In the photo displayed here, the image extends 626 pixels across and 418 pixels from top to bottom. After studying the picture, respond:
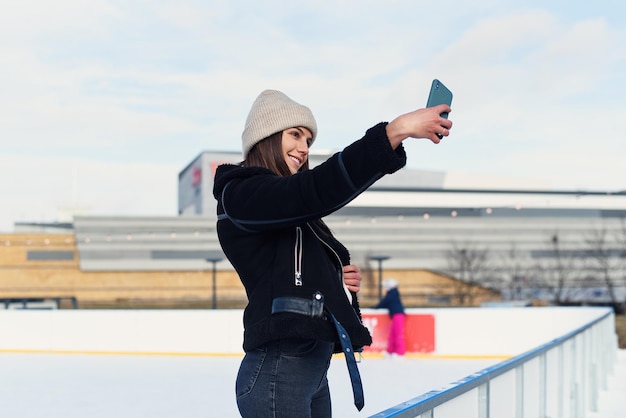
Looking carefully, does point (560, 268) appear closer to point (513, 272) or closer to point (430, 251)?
point (513, 272)

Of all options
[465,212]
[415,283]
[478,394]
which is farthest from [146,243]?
[478,394]

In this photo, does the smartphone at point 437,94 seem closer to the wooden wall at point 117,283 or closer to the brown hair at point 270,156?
the brown hair at point 270,156

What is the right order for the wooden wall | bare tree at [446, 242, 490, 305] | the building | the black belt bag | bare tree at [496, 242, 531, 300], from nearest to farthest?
the black belt bag < bare tree at [496, 242, 531, 300] < bare tree at [446, 242, 490, 305] < the wooden wall < the building

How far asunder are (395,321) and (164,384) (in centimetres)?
490

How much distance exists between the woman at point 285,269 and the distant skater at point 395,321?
11.6m

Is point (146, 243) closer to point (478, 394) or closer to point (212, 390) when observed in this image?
point (212, 390)

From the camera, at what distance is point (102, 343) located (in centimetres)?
1384

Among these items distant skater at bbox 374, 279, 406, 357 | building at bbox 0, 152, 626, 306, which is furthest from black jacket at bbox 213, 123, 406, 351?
building at bbox 0, 152, 626, 306

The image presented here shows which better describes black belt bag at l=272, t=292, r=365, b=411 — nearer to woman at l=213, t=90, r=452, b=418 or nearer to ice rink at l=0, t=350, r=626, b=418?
woman at l=213, t=90, r=452, b=418

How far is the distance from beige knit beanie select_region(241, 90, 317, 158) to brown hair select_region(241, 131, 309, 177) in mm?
14

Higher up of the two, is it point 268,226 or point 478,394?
point 268,226

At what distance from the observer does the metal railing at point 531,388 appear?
253cm

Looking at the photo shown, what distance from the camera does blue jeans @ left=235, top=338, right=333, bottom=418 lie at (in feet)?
5.58

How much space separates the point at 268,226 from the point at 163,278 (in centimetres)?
5097
